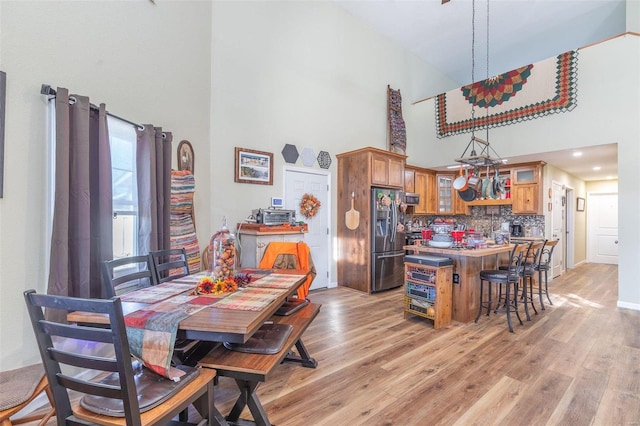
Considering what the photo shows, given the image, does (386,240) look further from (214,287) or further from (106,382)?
(106,382)

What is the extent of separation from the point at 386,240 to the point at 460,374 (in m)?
2.73

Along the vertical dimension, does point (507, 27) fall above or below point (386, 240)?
above

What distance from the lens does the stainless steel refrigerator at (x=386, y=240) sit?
15.6 feet

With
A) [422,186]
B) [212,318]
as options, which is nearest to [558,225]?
[422,186]

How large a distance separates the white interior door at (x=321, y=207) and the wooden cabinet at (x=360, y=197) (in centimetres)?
27

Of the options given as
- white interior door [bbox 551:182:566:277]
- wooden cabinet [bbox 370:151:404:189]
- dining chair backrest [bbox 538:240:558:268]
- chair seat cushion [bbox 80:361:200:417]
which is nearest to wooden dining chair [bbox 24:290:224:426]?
chair seat cushion [bbox 80:361:200:417]

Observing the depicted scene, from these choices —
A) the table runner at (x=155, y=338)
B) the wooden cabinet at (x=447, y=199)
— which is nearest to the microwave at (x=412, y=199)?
the wooden cabinet at (x=447, y=199)

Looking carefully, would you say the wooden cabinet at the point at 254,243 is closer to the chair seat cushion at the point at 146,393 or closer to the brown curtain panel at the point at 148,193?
the brown curtain panel at the point at 148,193

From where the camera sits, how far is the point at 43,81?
1.92 m

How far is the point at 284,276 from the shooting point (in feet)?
7.18

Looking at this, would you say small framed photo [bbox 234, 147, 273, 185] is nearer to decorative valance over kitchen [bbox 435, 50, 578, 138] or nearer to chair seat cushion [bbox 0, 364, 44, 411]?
chair seat cushion [bbox 0, 364, 44, 411]

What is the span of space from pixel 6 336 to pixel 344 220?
13.4 feet

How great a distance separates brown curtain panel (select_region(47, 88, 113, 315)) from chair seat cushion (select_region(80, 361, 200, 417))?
1010 millimetres

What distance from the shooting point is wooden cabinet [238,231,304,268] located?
3.70 m
